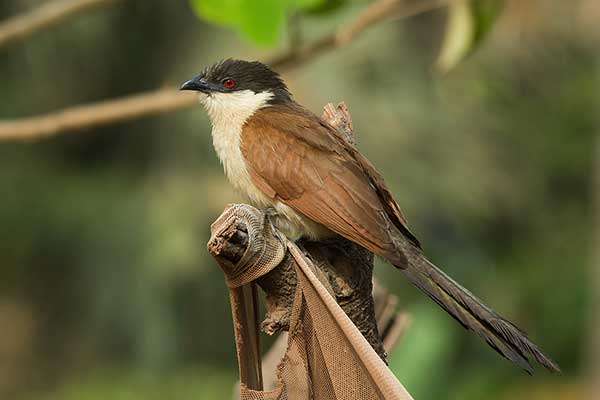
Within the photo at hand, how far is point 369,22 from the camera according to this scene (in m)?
2.92

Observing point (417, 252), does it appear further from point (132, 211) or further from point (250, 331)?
point (132, 211)

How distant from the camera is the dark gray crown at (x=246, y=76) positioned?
309 centimetres

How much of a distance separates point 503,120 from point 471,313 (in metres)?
7.51

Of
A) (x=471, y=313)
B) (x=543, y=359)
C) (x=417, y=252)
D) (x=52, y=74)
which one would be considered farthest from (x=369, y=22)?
(x=52, y=74)

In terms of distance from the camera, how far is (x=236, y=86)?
3.11m

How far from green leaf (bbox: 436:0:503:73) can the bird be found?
16.7 inches

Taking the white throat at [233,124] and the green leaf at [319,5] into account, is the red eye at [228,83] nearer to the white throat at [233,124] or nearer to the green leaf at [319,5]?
the white throat at [233,124]

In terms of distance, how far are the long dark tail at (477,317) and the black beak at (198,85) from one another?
1.01 meters

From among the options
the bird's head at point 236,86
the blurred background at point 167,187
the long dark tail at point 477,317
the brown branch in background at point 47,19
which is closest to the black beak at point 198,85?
the bird's head at point 236,86

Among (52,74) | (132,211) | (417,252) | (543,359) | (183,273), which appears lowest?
(543,359)

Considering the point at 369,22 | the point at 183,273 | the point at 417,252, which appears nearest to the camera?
the point at 417,252

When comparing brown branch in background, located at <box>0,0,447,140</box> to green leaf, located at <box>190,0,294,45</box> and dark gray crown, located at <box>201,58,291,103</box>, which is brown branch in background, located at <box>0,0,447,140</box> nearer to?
dark gray crown, located at <box>201,58,291,103</box>

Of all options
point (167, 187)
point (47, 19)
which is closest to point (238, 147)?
point (47, 19)

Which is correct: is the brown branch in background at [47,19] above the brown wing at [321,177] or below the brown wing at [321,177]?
above
